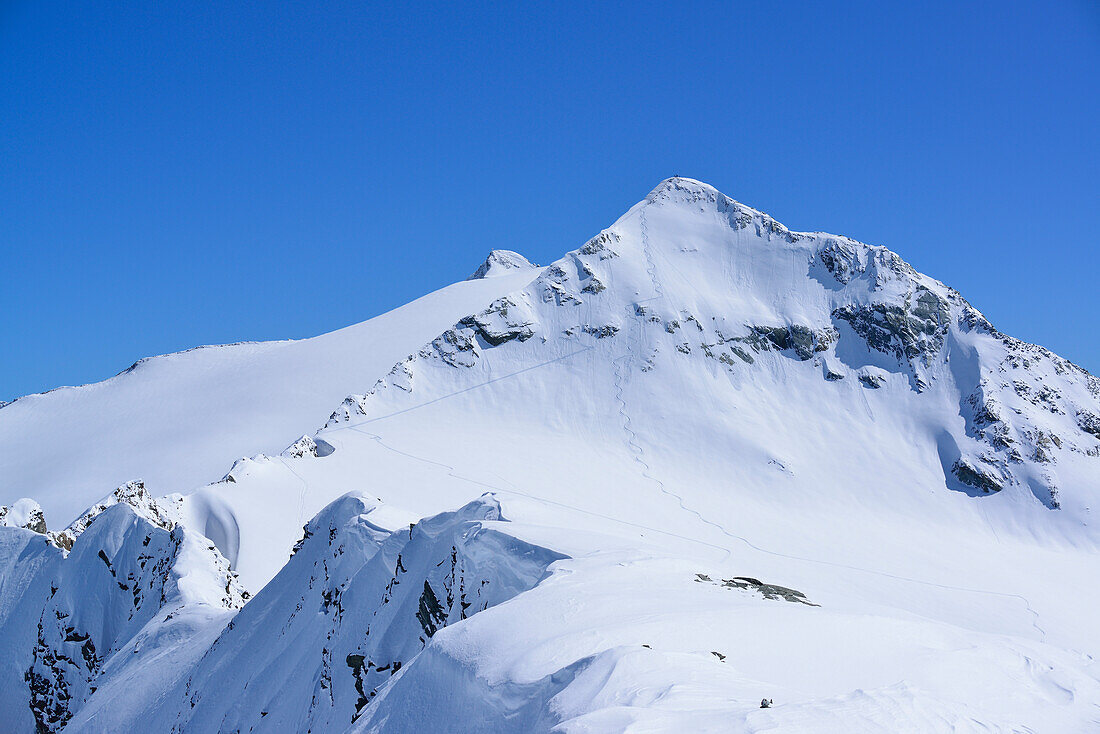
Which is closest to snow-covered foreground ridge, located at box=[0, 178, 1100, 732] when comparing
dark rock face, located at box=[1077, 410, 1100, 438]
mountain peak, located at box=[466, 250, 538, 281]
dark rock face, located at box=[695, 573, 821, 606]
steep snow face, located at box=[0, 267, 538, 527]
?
dark rock face, located at box=[695, 573, 821, 606]

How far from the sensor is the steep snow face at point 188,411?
65000 mm

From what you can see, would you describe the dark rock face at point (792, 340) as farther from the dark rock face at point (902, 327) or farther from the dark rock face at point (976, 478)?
the dark rock face at point (976, 478)

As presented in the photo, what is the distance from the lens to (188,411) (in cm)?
7900

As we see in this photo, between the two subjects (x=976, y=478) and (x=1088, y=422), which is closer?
(x=976, y=478)

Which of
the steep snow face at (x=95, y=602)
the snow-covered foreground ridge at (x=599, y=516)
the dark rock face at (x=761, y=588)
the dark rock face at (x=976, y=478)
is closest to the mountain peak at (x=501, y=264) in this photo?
the snow-covered foreground ridge at (x=599, y=516)

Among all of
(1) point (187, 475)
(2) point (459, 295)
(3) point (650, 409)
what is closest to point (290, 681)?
(3) point (650, 409)

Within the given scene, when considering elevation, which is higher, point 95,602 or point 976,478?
point 976,478

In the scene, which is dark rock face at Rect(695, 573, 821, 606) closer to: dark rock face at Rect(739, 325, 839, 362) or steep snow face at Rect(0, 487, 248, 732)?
steep snow face at Rect(0, 487, 248, 732)

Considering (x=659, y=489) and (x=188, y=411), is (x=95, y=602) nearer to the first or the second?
(x=659, y=489)

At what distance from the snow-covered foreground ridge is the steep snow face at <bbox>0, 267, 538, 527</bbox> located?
19.5 inches

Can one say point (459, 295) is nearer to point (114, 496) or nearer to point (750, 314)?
point (750, 314)

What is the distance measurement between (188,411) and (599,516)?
5389 centimetres

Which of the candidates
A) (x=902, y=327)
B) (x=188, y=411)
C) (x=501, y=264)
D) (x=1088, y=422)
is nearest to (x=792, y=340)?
(x=902, y=327)

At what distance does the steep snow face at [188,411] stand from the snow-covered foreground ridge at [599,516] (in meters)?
0.49
